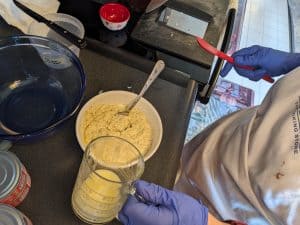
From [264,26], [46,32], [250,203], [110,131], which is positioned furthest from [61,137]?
[264,26]

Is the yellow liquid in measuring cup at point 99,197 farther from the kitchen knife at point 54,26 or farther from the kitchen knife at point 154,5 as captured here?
the kitchen knife at point 154,5

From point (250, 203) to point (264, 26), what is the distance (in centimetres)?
132

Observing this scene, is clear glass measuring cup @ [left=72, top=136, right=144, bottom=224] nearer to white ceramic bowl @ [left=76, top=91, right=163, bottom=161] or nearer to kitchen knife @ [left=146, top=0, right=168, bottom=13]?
white ceramic bowl @ [left=76, top=91, right=163, bottom=161]

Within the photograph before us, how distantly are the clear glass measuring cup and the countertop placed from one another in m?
0.04

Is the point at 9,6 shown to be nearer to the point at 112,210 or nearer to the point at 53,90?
the point at 53,90

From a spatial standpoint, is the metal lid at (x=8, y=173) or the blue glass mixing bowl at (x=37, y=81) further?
the blue glass mixing bowl at (x=37, y=81)

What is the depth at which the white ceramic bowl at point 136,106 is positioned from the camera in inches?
23.6

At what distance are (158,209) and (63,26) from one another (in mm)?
429

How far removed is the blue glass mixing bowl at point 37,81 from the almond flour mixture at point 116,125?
0.14ft

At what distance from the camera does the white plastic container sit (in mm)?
711

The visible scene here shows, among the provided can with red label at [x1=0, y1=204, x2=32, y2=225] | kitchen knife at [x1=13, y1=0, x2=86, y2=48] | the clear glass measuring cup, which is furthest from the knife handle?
can with red label at [x1=0, y1=204, x2=32, y2=225]

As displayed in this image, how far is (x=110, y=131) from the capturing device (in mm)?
630

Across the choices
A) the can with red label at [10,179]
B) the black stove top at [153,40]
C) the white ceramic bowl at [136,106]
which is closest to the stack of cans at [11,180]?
the can with red label at [10,179]

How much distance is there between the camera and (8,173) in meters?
0.48
